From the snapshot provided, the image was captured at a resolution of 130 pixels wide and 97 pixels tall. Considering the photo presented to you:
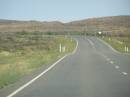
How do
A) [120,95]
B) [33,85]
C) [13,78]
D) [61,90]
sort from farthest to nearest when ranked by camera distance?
[13,78] → [33,85] → [61,90] → [120,95]

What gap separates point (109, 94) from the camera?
14609 mm

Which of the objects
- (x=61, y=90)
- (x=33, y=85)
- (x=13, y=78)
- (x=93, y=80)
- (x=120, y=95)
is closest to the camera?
(x=120, y=95)

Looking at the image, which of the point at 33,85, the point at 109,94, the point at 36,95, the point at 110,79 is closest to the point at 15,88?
the point at 33,85

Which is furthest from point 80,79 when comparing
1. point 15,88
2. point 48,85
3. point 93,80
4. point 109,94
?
point 109,94

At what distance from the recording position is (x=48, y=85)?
17.6 meters

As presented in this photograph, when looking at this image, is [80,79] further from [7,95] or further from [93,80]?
[7,95]

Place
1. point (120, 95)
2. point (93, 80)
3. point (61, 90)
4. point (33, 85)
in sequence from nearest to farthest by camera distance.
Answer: point (120, 95) → point (61, 90) → point (33, 85) → point (93, 80)

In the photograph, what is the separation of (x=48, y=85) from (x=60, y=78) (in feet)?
9.80

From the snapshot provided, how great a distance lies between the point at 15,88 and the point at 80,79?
4.39 m

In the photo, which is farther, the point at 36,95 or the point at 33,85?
the point at 33,85

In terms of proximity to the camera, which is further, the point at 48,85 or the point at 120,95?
the point at 48,85

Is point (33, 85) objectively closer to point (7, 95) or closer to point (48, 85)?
point (48, 85)

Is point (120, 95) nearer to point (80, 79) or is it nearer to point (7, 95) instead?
point (7, 95)

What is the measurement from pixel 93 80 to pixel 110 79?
84 cm
